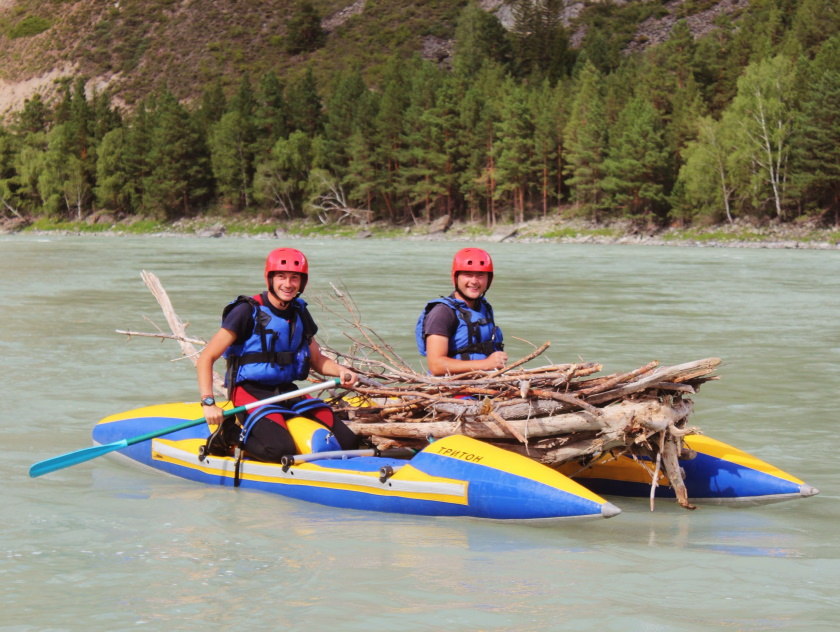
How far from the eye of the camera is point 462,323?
6.17 meters

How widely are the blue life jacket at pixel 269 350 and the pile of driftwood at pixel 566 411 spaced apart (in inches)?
21.9

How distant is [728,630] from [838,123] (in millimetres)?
49303

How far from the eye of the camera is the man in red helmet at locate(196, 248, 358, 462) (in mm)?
5781

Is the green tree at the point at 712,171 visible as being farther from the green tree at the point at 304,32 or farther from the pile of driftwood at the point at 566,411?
the green tree at the point at 304,32

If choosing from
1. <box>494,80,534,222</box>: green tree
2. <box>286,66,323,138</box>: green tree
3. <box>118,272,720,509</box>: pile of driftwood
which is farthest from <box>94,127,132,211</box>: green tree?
<box>118,272,720,509</box>: pile of driftwood

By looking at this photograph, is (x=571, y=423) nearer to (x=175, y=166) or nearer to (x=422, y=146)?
(x=422, y=146)

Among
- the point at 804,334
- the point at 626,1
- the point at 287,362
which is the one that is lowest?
the point at 804,334

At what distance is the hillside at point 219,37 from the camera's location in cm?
12888

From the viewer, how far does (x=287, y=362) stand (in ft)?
19.8

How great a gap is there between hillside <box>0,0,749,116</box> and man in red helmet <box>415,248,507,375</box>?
11436 centimetres

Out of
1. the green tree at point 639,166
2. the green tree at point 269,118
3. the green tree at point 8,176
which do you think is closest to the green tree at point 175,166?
the green tree at point 269,118

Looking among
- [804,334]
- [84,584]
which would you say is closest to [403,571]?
[84,584]

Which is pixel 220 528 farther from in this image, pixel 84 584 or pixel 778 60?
pixel 778 60

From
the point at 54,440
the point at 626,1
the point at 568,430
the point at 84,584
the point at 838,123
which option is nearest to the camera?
the point at 84,584
